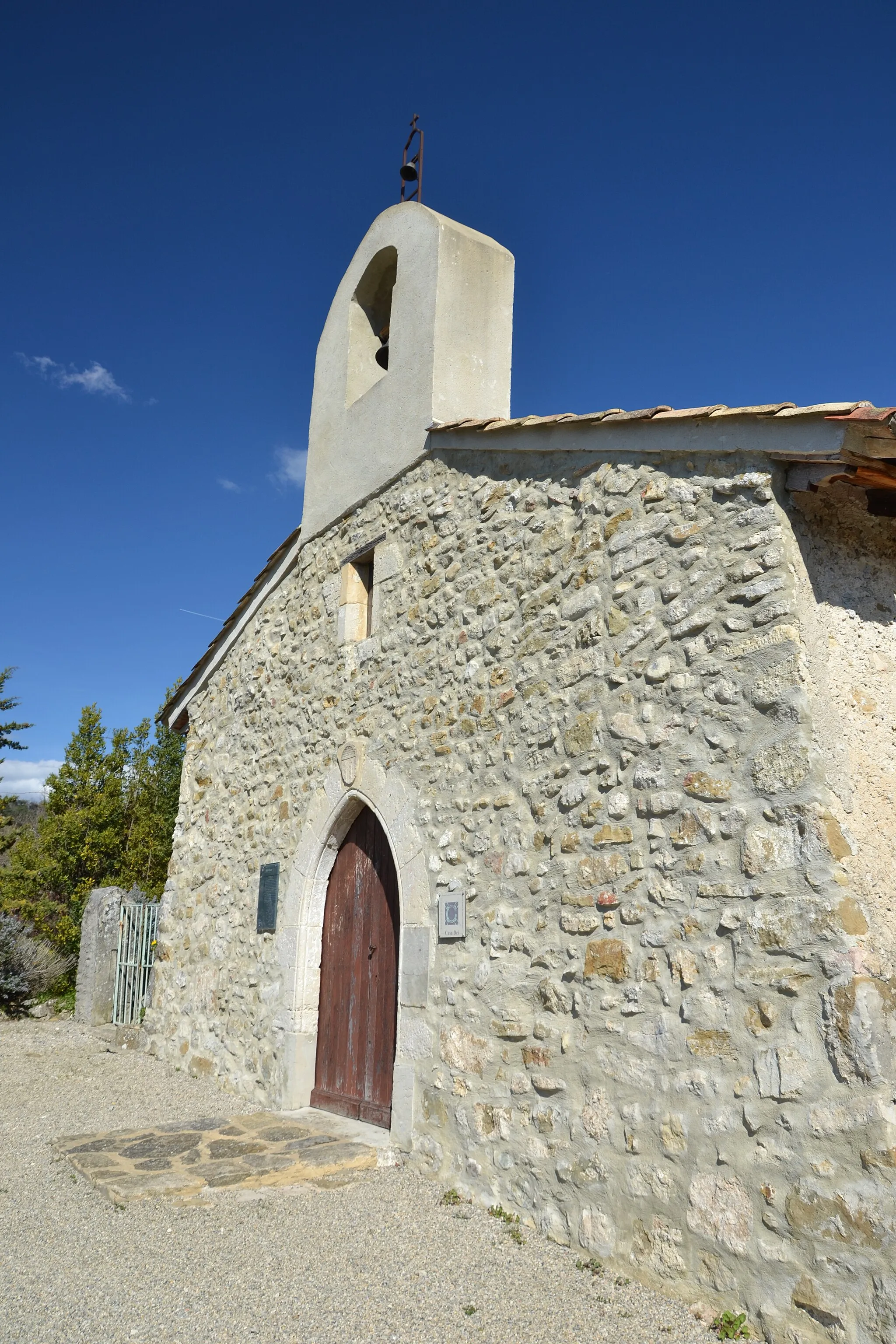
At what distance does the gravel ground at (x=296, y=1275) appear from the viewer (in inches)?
121

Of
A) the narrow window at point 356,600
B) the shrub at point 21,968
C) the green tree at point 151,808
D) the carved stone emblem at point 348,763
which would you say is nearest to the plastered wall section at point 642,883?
the carved stone emblem at point 348,763

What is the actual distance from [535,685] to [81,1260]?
10.3ft

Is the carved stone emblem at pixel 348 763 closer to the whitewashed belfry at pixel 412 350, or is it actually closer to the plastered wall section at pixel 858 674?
the whitewashed belfry at pixel 412 350

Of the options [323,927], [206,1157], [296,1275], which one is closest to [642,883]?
[296,1275]

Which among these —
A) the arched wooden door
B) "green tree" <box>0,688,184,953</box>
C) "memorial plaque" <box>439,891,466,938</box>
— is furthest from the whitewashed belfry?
"green tree" <box>0,688,184,953</box>

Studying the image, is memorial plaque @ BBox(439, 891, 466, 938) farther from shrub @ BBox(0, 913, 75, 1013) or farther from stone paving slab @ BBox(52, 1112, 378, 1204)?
shrub @ BBox(0, 913, 75, 1013)

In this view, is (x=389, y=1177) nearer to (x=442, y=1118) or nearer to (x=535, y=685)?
(x=442, y=1118)

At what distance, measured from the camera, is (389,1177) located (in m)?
4.61

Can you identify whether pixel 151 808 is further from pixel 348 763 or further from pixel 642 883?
pixel 642 883

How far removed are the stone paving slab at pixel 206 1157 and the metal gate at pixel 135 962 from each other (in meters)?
4.25

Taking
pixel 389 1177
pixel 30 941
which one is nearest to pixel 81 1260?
pixel 389 1177

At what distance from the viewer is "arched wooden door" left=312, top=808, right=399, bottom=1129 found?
555 centimetres

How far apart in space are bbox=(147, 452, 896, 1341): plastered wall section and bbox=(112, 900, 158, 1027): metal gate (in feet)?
16.8

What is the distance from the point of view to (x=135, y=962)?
970cm
